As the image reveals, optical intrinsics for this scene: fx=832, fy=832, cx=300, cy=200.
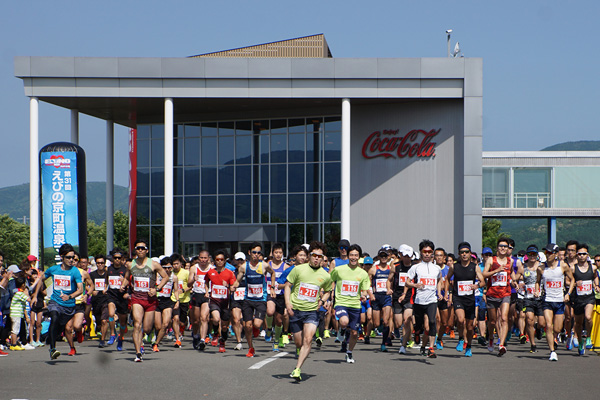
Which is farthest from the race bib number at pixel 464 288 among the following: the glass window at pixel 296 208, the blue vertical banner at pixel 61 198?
the glass window at pixel 296 208

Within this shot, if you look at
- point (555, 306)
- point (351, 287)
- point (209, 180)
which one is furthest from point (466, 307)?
point (209, 180)

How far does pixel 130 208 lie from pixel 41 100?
9.64 m

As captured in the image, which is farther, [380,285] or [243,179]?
[243,179]

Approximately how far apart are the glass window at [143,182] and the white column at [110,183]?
1.49 meters

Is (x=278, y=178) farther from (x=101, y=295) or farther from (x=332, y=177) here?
(x=101, y=295)

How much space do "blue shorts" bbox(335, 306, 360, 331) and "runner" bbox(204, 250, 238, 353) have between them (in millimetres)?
2558

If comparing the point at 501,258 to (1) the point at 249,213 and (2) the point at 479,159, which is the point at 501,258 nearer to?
(2) the point at 479,159

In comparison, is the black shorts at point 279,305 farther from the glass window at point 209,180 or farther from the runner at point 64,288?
the glass window at point 209,180

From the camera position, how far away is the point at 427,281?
1402 centimetres

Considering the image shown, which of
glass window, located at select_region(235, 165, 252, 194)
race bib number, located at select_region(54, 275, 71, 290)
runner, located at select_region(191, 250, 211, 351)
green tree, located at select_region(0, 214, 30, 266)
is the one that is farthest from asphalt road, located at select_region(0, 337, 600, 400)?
green tree, located at select_region(0, 214, 30, 266)

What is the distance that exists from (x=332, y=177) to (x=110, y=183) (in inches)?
443

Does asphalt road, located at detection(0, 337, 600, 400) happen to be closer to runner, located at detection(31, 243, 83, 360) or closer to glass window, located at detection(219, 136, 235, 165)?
runner, located at detection(31, 243, 83, 360)

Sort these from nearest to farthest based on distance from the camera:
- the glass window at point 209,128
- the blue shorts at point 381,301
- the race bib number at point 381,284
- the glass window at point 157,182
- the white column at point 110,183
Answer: the blue shorts at point 381,301 < the race bib number at point 381,284 < the white column at point 110,183 < the glass window at point 209,128 < the glass window at point 157,182

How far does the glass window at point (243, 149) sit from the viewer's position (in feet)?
133
